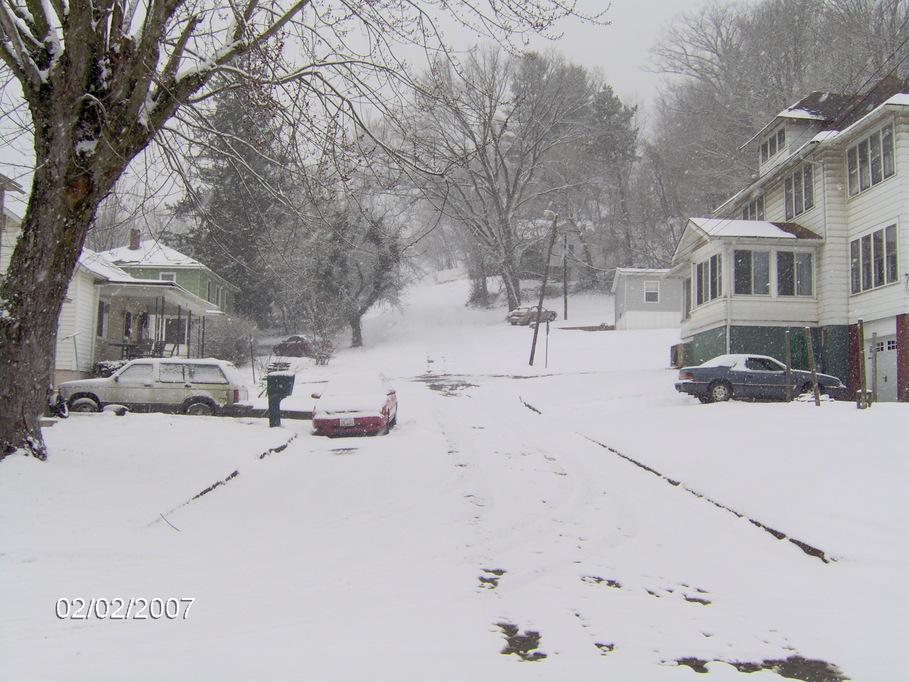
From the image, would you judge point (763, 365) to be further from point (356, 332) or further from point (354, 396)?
point (356, 332)

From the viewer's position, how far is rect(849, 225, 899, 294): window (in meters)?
19.8

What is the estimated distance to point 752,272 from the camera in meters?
23.6

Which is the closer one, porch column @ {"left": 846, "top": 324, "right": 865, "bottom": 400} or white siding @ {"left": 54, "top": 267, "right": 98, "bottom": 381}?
porch column @ {"left": 846, "top": 324, "right": 865, "bottom": 400}

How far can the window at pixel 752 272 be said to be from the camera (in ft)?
77.6

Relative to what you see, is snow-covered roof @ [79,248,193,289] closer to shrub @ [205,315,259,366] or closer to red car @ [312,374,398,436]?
shrub @ [205,315,259,366]

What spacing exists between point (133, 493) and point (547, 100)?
44222mm

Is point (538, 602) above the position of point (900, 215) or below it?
below

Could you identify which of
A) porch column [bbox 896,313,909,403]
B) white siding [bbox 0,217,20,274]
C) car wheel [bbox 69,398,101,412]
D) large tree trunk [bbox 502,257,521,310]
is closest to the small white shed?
large tree trunk [bbox 502,257,521,310]

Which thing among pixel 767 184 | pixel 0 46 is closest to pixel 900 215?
pixel 767 184

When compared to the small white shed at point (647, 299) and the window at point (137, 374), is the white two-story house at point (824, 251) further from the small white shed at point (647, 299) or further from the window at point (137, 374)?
the small white shed at point (647, 299)

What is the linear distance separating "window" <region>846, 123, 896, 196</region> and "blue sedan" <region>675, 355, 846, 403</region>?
6.36 m

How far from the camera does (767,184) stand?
86.6ft

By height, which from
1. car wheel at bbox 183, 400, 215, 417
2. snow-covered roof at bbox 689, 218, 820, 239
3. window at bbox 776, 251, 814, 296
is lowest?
car wheel at bbox 183, 400, 215, 417

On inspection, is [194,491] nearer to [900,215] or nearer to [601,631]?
[601,631]
